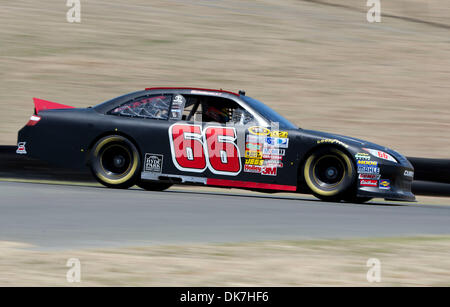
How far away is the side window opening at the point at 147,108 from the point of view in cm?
1056

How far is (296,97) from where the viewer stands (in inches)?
697

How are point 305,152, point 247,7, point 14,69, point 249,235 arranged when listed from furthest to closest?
point 247,7, point 14,69, point 305,152, point 249,235

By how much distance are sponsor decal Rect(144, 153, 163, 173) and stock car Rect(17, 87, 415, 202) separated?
13 millimetres

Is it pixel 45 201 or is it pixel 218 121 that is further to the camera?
pixel 218 121

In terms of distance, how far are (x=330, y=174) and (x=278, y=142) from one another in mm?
755

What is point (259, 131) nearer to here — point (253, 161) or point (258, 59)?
point (253, 161)

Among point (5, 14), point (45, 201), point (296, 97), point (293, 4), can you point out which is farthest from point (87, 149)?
point (293, 4)

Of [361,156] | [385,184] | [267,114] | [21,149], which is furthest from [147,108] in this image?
[385,184]

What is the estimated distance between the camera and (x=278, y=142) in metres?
10.1

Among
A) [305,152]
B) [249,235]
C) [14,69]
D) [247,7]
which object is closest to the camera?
[249,235]

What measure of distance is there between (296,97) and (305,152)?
25.6ft

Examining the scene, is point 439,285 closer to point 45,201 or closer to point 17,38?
point 45,201

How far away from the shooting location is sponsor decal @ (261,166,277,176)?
1004cm
